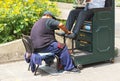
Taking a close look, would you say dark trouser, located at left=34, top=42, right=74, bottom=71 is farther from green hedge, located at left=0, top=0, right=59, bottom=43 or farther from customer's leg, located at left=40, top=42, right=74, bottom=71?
green hedge, located at left=0, top=0, right=59, bottom=43

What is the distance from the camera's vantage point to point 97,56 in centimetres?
829

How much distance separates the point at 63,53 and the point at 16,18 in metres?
2.13

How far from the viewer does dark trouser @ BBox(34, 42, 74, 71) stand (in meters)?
7.66

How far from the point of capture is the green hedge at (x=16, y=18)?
30.3 ft

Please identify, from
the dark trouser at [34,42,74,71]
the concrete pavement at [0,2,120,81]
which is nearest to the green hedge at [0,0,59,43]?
the concrete pavement at [0,2,120,81]

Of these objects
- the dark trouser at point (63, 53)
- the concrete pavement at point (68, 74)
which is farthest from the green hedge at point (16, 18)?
the dark trouser at point (63, 53)

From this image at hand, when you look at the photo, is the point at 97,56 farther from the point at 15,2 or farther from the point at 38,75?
the point at 15,2

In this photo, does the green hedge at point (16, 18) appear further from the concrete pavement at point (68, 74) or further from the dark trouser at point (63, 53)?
the dark trouser at point (63, 53)

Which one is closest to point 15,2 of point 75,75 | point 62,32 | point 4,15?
point 4,15

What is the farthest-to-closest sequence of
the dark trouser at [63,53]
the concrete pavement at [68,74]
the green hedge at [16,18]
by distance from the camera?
the green hedge at [16,18] < the dark trouser at [63,53] < the concrete pavement at [68,74]

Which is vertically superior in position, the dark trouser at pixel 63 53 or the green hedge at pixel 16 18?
Result: the green hedge at pixel 16 18

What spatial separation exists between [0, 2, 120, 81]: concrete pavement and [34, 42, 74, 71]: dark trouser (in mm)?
185

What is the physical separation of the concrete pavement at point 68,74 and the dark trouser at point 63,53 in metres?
0.19

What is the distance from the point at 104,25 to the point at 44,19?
4.62ft
